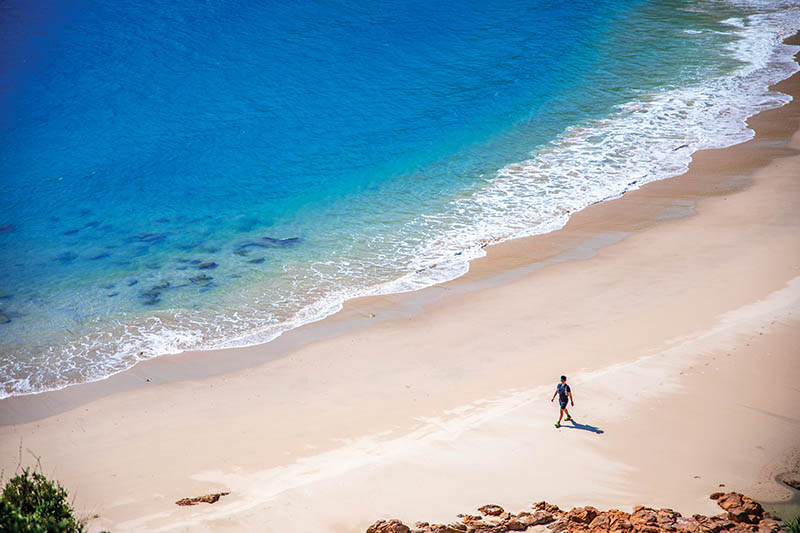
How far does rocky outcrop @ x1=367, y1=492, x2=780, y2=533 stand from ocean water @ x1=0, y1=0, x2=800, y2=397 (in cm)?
A: 815

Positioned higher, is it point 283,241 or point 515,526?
point 283,241


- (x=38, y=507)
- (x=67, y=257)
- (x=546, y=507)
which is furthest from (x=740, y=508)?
(x=67, y=257)

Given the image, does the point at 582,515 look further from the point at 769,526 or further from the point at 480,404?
the point at 480,404

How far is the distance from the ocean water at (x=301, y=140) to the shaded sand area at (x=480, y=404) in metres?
1.66

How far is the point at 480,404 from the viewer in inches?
468

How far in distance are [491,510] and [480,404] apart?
10.4 feet

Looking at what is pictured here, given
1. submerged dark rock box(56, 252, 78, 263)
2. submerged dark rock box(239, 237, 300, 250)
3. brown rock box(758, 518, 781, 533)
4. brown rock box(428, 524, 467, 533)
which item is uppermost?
submerged dark rock box(56, 252, 78, 263)

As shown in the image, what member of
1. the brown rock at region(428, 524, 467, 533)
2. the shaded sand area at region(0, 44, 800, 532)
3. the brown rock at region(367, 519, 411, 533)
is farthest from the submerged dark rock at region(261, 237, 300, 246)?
the brown rock at region(428, 524, 467, 533)

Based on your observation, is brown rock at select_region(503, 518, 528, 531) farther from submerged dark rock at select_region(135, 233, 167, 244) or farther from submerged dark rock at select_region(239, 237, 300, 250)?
submerged dark rock at select_region(135, 233, 167, 244)

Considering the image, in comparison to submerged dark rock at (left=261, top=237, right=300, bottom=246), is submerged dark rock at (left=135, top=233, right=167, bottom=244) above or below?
above

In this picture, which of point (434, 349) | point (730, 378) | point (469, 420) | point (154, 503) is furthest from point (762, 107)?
point (154, 503)

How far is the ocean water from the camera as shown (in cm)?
1695

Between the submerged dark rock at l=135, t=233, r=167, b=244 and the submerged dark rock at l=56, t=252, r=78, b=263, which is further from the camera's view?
the submerged dark rock at l=135, t=233, r=167, b=244

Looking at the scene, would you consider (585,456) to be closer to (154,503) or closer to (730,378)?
(730,378)
